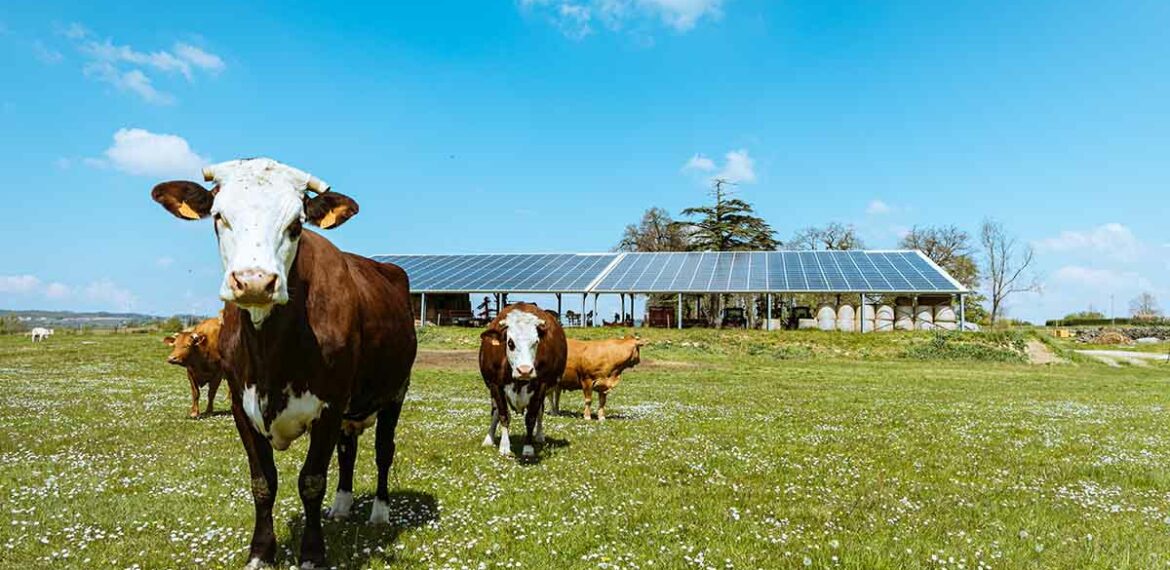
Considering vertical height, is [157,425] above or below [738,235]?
below

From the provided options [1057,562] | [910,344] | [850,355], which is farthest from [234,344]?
[910,344]

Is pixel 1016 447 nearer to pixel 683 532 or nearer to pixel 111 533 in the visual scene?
pixel 683 532

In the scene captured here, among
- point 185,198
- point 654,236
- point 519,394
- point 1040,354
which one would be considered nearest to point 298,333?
point 185,198

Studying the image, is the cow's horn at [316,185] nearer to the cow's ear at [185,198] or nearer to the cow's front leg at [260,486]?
the cow's ear at [185,198]

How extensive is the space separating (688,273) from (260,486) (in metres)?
49.1

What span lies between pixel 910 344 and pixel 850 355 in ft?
13.0

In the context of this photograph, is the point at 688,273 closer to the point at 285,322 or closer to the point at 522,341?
the point at 522,341

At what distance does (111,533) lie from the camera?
19.8 feet

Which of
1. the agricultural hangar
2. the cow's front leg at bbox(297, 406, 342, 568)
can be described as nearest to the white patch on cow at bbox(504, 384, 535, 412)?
the cow's front leg at bbox(297, 406, 342, 568)

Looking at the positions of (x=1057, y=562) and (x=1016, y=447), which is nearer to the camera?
(x=1057, y=562)

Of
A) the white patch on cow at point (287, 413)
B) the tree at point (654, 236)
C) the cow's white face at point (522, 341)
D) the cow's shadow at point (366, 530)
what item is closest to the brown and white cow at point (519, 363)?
the cow's white face at point (522, 341)

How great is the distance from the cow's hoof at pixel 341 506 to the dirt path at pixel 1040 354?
130ft

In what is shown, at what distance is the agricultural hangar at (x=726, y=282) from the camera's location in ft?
150

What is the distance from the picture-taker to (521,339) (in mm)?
10016
